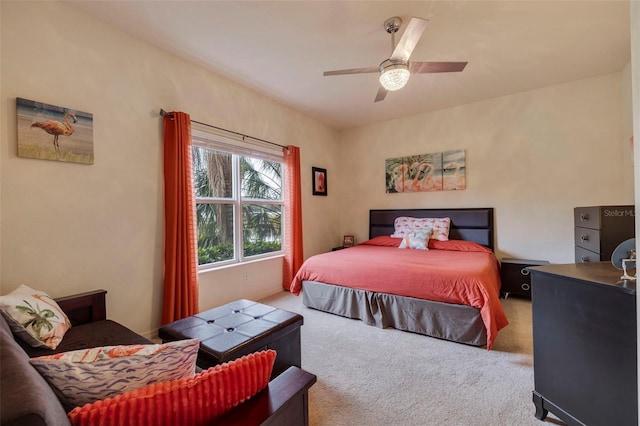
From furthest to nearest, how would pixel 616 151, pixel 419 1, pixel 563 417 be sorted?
pixel 616 151 < pixel 419 1 < pixel 563 417

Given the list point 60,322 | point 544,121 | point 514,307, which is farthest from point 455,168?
point 60,322

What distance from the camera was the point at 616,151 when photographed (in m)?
3.20

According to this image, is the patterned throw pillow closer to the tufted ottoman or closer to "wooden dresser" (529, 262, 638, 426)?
"wooden dresser" (529, 262, 638, 426)

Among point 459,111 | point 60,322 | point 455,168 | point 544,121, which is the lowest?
point 60,322

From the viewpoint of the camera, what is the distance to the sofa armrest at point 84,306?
75.5 inches

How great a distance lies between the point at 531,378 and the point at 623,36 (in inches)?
122

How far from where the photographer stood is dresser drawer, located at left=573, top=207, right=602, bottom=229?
2.71 meters

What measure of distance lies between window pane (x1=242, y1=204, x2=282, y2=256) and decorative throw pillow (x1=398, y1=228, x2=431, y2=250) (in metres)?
1.84

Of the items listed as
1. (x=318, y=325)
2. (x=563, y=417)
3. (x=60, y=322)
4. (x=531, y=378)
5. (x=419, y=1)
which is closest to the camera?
(x=563, y=417)

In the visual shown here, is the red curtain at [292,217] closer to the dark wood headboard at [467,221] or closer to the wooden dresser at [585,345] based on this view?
the dark wood headboard at [467,221]

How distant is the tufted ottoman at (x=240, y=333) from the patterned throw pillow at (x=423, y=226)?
9.19 ft

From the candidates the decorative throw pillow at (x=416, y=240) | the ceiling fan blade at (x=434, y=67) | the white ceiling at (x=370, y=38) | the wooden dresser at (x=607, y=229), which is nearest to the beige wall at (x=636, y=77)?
the ceiling fan blade at (x=434, y=67)

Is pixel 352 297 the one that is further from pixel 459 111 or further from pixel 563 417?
pixel 459 111

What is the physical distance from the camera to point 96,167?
2.28m
